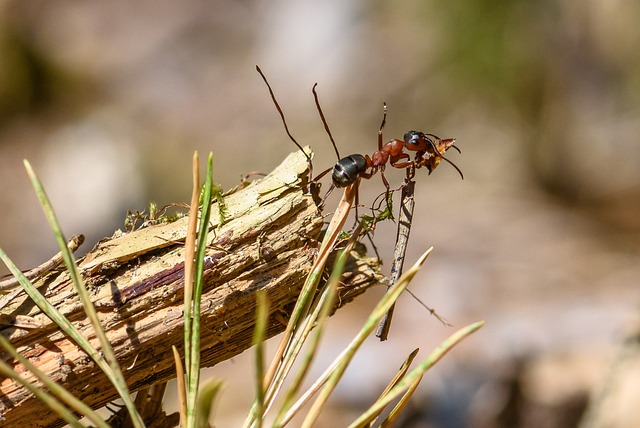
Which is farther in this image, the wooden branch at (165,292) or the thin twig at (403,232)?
the thin twig at (403,232)

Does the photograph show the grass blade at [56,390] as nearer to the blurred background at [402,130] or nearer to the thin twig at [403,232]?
the thin twig at [403,232]

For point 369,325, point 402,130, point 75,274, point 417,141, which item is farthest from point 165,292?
point 402,130

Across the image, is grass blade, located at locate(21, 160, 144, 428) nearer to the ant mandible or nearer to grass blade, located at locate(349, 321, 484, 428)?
grass blade, located at locate(349, 321, 484, 428)

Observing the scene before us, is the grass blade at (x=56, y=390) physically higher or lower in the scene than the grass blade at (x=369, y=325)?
higher

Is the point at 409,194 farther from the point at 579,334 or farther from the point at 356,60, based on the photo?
the point at 356,60

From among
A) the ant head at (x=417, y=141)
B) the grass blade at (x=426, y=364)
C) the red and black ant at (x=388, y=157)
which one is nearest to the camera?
the grass blade at (x=426, y=364)

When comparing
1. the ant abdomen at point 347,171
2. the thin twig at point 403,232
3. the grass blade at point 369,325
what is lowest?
the grass blade at point 369,325

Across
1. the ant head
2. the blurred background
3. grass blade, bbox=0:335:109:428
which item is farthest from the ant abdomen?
the blurred background

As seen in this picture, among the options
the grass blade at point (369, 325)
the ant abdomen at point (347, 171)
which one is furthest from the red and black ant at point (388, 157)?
the grass blade at point (369, 325)
